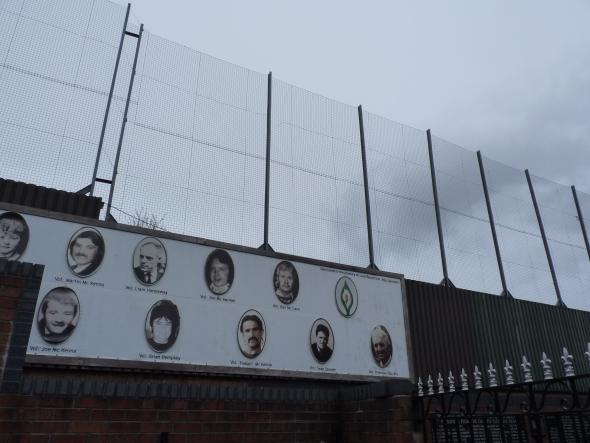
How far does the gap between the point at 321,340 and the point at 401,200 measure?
651 centimetres

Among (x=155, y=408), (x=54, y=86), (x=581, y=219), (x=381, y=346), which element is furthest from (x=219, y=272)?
(x=581, y=219)

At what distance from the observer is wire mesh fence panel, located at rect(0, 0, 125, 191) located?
429 inches

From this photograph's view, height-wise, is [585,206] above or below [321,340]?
above

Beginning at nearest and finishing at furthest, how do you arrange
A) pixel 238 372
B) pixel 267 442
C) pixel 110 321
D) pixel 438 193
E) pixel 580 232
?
pixel 267 442 → pixel 110 321 → pixel 238 372 → pixel 438 193 → pixel 580 232

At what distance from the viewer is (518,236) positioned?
742 inches

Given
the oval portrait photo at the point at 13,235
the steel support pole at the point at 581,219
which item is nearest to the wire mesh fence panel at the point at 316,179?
the oval portrait photo at the point at 13,235

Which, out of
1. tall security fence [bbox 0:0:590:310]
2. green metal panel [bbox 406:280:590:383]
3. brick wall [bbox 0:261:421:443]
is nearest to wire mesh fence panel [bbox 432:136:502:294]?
tall security fence [bbox 0:0:590:310]

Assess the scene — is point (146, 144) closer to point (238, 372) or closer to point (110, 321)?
point (110, 321)

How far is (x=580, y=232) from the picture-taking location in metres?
21.7

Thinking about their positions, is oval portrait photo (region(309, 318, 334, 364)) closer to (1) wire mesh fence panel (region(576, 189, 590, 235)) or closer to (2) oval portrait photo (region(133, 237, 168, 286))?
(2) oval portrait photo (region(133, 237, 168, 286))

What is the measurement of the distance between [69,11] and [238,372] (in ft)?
34.7

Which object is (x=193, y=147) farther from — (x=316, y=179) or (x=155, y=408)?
(x=155, y=408)

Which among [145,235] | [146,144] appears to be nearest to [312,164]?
[146,144]

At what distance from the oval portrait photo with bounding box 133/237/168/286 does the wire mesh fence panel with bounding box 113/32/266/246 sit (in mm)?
1256
